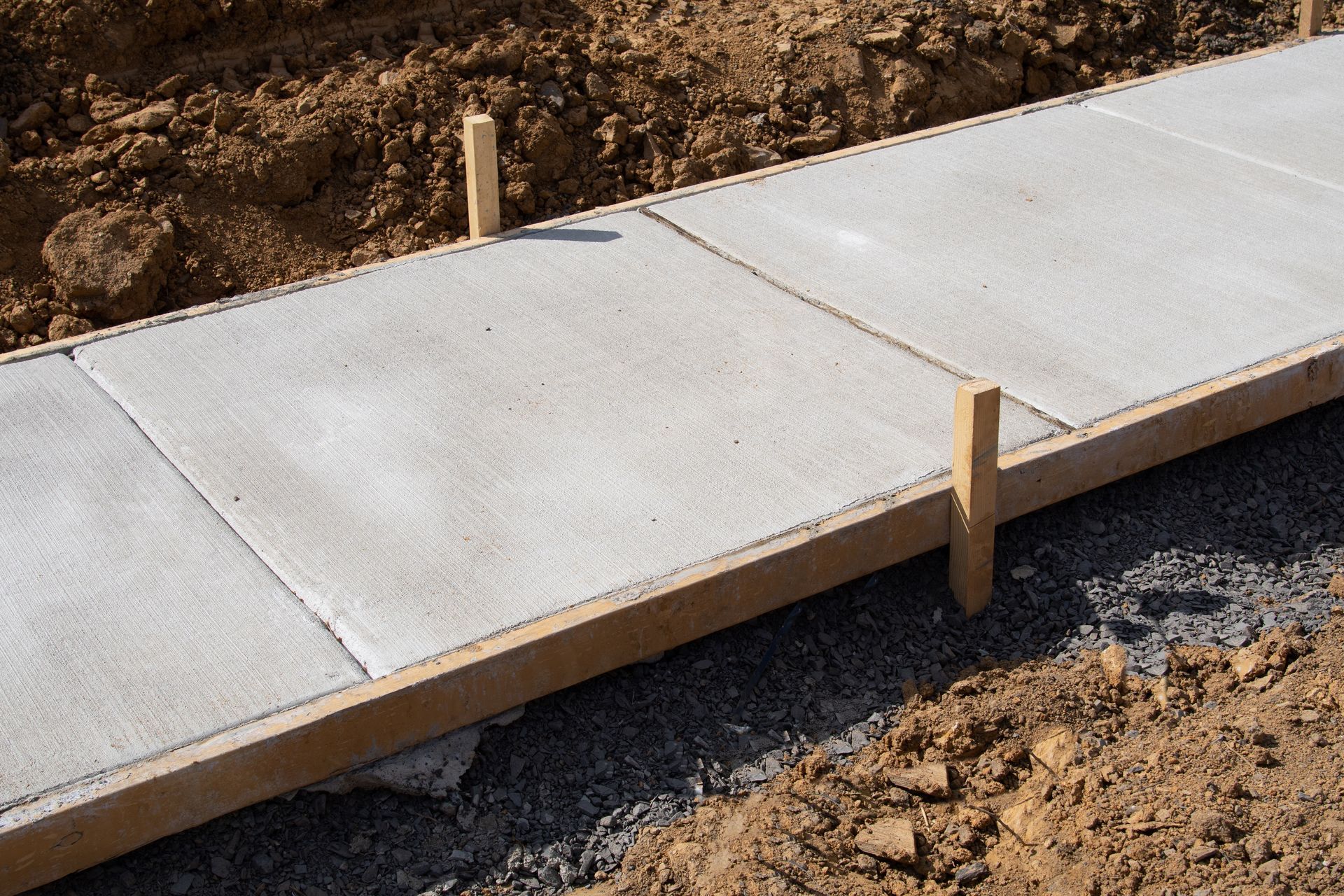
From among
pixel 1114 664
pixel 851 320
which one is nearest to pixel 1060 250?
pixel 851 320

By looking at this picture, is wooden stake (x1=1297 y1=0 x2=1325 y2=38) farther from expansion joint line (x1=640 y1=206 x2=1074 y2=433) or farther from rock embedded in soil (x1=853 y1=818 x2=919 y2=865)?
rock embedded in soil (x1=853 y1=818 x2=919 y2=865)

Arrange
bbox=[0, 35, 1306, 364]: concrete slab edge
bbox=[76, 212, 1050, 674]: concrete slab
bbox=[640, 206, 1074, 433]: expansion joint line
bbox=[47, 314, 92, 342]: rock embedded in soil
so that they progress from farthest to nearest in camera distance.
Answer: bbox=[47, 314, 92, 342]: rock embedded in soil → bbox=[0, 35, 1306, 364]: concrete slab edge → bbox=[640, 206, 1074, 433]: expansion joint line → bbox=[76, 212, 1050, 674]: concrete slab

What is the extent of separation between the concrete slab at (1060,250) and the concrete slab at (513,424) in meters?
0.28

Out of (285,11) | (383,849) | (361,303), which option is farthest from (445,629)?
(285,11)

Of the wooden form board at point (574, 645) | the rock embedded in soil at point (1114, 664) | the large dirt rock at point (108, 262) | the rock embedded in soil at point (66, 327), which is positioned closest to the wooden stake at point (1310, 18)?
the wooden form board at point (574, 645)

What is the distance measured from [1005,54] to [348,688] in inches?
256

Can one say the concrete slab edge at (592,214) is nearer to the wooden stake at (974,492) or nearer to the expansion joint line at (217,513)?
the expansion joint line at (217,513)

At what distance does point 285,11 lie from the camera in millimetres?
7906

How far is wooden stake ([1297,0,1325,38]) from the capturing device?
8969mm

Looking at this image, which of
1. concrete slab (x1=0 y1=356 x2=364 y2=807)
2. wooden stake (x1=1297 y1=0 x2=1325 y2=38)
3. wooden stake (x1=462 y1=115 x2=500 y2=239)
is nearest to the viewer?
concrete slab (x1=0 y1=356 x2=364 y2=807)

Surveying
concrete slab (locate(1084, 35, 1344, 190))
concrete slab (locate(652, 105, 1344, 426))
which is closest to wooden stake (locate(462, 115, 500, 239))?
concrete slab (locate(652, 105, 1344, 426))

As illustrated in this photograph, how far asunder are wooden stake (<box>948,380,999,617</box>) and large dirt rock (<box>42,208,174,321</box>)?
4112 mm

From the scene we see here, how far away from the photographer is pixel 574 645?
4059 millimetres

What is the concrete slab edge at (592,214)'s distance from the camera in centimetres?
557
